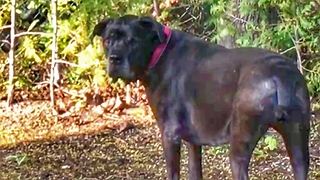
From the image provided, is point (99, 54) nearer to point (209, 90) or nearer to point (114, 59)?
point (114, 59)

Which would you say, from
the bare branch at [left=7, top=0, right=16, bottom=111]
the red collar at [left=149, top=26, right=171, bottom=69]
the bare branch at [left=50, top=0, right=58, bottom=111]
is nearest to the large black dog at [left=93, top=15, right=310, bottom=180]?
the red collar at [left=149, top=26, right=171, bottom=69]

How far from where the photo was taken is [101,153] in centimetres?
636

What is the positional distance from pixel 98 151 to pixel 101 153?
7 centimetres

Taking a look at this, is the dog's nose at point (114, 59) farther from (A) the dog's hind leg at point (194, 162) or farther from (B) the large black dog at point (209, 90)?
(A) the dog's hind leg at point (194, 162)

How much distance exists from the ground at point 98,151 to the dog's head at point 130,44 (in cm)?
151

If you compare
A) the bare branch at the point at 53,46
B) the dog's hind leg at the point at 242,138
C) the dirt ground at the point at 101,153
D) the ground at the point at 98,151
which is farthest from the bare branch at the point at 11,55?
the dog's hind leg at the point at 242,138

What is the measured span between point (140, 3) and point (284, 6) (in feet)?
6.13

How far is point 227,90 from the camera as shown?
4117 mm

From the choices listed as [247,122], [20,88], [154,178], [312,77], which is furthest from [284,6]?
[20,88]

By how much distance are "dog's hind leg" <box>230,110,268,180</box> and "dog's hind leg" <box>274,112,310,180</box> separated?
0.13m

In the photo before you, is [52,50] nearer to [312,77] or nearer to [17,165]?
[17,165]

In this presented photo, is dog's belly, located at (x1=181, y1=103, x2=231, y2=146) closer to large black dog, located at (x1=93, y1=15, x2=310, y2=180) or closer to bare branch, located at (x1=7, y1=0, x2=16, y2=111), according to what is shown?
large black dog, located at (x1=93, y1=15, x2=310, y2=180)

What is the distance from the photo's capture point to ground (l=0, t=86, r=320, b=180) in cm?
580

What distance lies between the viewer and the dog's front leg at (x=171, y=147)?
14.6 feet
